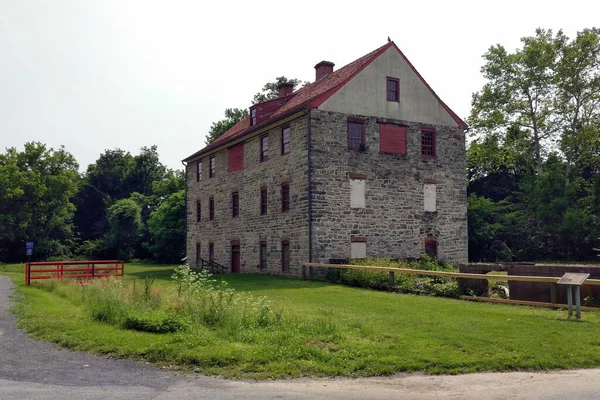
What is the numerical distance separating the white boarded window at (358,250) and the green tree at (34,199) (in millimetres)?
39903

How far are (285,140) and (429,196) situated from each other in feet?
26.4

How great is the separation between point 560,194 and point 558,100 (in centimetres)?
733

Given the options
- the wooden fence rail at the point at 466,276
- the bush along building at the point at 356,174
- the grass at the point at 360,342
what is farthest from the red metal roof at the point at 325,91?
the grass at the point at 360,342

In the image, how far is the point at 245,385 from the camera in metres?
7.96

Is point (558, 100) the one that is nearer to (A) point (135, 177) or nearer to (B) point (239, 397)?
(B) point (239, 397)

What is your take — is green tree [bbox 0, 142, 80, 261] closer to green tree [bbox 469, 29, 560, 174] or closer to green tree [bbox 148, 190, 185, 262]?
green tree [bbox 148, 190, 185, 262]

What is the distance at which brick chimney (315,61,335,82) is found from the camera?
34.2m

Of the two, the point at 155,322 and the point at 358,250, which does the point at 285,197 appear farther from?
the point at 155,322

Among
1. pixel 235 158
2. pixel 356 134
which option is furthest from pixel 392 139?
pixel 235 158

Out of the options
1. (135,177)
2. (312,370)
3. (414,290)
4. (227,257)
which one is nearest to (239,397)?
(312,370)

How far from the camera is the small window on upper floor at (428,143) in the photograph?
29969 millimetres

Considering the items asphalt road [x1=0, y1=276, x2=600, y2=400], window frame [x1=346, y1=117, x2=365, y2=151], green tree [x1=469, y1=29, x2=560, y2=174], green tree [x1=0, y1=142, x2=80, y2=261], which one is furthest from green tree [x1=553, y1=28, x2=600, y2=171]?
green tree [x1=0, y1=142, x2=80, y2=261]

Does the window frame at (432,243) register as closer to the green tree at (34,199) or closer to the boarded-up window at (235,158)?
the boarded-up window at (235,158)

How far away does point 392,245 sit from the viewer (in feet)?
92.3
